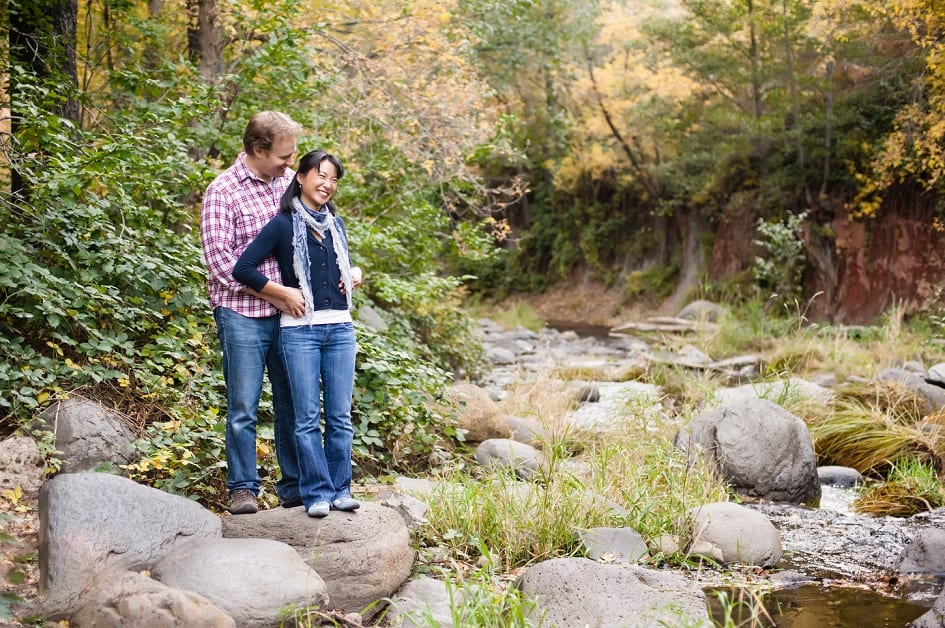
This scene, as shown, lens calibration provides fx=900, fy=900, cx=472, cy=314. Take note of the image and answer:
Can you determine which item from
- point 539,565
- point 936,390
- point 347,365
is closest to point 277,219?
point 347,365

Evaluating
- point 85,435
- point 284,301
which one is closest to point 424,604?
point 284,301

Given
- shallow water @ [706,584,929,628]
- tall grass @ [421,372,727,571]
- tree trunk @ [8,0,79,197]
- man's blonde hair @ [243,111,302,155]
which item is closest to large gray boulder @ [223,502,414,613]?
tall grass @ [421,372,727,571]

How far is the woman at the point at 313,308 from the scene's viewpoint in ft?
12.8

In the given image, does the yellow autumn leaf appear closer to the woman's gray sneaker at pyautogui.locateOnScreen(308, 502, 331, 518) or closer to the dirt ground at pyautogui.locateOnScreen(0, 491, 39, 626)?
the dirt ground at pyautogui.locateOnScreen(0, 491, 39, 626)

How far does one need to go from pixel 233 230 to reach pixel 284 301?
17.5 inches

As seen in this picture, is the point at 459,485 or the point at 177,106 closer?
the point at 459,485

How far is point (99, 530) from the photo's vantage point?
11.7 feet

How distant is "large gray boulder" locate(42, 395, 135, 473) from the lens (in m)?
4.44

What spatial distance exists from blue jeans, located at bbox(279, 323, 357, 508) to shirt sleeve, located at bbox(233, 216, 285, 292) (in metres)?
0.25

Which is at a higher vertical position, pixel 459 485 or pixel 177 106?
pixel 177 106

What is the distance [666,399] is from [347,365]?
5.61 metres

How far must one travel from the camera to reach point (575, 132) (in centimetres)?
2286

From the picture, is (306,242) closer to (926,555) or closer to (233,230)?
(233,230)

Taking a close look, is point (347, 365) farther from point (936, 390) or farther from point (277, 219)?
point (936, 390)
